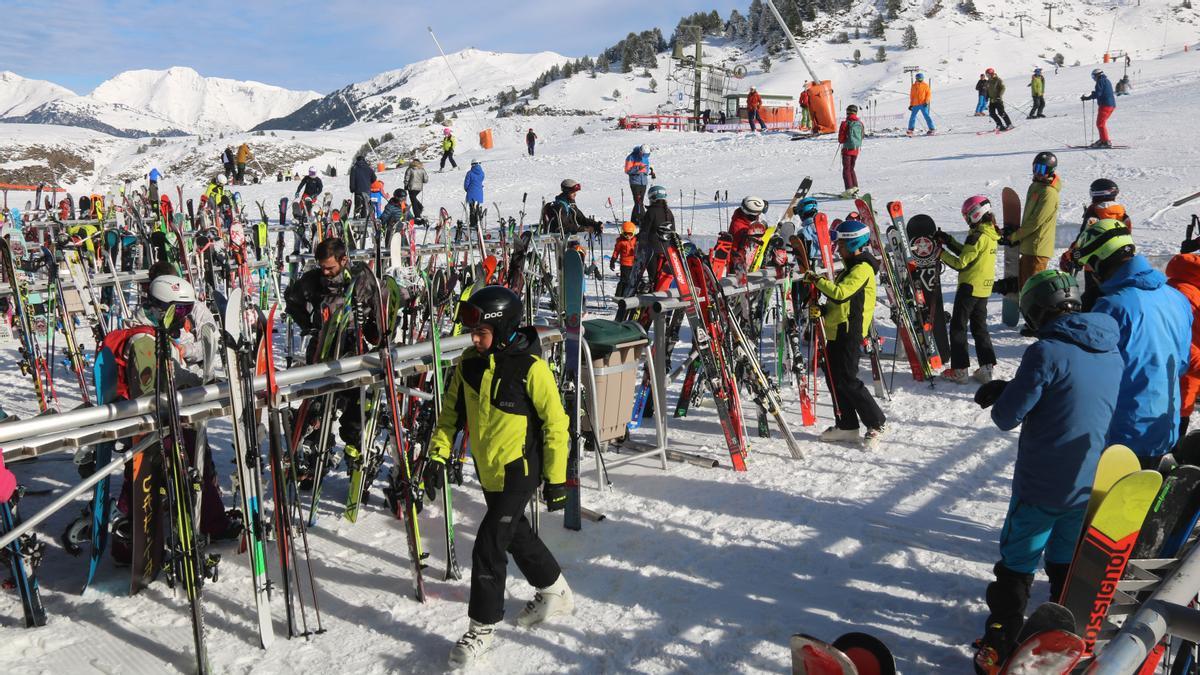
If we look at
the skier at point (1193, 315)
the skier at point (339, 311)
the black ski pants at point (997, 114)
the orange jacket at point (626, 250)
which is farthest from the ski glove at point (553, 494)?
the black ski pants at point (997, 114)

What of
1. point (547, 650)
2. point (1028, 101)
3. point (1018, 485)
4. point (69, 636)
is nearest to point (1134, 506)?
point (1018, 485)

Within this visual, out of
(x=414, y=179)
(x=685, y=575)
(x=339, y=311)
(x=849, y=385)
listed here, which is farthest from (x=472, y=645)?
(x=414, y=179)

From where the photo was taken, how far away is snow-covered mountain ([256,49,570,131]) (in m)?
122

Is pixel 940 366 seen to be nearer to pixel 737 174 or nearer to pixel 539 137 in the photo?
pixel 737 174

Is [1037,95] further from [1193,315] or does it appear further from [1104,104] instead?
[1193,315]

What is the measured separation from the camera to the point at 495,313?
11.7ft

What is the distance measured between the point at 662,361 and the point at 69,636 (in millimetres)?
3823

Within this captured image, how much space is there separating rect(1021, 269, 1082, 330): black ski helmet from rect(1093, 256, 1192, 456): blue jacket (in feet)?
1.96

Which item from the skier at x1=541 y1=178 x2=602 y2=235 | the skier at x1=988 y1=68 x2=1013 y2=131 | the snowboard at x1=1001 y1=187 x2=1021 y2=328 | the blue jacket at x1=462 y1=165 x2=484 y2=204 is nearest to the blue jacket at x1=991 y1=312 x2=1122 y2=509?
the snowboard at x1=1001 y1=187 x2=1021 y2=328

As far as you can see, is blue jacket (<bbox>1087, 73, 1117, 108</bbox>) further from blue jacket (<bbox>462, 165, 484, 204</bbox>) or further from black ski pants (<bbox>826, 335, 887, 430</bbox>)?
black ski pants (<bbox>826, 335, 887, 430</bbox>)

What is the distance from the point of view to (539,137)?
4038 cm

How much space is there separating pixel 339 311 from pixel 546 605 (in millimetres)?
2254

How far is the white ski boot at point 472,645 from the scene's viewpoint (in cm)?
354

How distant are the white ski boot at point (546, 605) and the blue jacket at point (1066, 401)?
209 cm
